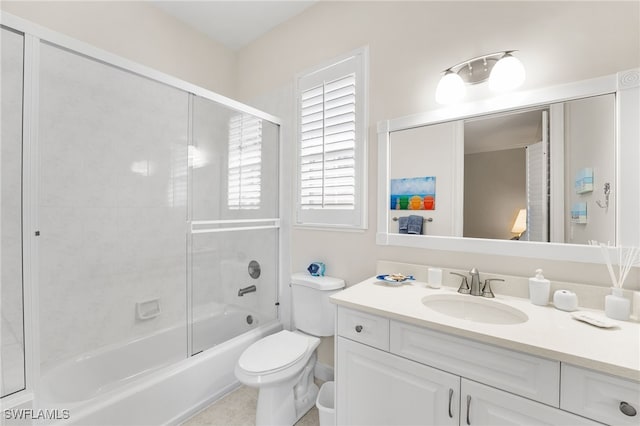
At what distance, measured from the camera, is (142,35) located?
210cm

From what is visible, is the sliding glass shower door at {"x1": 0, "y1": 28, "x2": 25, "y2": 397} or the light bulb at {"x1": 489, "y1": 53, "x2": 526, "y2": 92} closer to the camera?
the sliding glass shower door at {"x1": 0, "y1": 28, "x2": 25, "y2": 397}

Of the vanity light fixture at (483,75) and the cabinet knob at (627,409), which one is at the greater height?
the vanity light fixture at (483,75)

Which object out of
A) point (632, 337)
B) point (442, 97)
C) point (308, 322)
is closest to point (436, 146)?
point (442, 97)

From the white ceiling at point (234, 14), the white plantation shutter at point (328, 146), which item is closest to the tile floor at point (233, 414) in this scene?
the white plantation shutter at point (328, 146)

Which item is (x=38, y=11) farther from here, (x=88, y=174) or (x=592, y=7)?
(x=592, y=7)

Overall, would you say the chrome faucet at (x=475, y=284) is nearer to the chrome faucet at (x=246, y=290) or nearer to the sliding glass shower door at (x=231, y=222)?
the sliding glass shower door at (x=231, y=222)

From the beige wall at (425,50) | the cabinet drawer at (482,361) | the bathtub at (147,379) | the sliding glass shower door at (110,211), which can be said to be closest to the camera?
the cabinet drawer at (482,361)

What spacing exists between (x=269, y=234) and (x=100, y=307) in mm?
1208

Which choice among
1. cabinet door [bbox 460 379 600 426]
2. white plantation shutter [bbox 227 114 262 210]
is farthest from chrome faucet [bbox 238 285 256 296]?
→ cabinet door [bbox 460 379 600 426]

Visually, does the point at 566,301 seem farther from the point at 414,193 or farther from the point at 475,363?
the point at 414,193

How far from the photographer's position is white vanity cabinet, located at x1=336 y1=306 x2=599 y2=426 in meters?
0.88

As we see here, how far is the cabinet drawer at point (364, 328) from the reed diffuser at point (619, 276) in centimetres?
85

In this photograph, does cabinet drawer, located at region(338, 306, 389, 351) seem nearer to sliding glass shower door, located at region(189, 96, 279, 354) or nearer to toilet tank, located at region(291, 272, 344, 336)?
toilet tank, located at region(291, 272, 344, 336)

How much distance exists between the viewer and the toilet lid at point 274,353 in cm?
148
